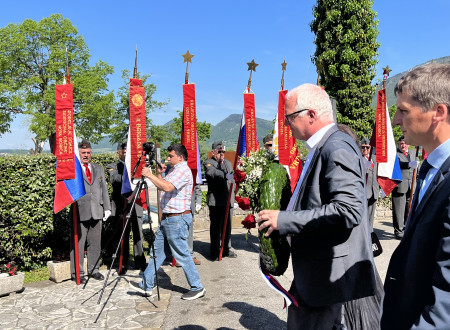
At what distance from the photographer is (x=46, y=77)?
110ft

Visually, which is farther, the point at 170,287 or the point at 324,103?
the point at 170,287

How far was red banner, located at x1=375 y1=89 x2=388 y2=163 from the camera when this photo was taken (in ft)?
27.8

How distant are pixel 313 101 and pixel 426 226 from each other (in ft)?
3.67

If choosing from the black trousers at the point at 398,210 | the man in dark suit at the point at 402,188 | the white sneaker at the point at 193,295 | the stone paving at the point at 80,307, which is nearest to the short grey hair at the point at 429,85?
the stone paving at the point at 80,307

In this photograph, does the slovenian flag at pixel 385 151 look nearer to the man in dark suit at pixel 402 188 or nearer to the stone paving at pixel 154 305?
the man in dark suit at pixel 402 188

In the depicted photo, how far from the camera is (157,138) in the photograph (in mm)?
44719

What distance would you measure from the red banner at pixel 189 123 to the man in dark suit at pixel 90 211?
167cm

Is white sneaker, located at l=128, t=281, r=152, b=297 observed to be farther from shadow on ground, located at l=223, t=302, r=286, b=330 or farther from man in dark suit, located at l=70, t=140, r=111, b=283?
shadow on ground, located at l=223, t=302, r=286, b=330

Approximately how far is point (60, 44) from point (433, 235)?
126 feet

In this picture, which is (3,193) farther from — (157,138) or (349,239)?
(157,138)

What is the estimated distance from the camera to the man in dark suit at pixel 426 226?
1246mm

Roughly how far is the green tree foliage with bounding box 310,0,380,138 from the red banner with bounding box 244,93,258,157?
577 inches

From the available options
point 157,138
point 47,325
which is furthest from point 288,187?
point 157,138

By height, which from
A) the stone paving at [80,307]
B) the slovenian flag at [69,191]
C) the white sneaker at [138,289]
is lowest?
the stone paving at [80,307]
